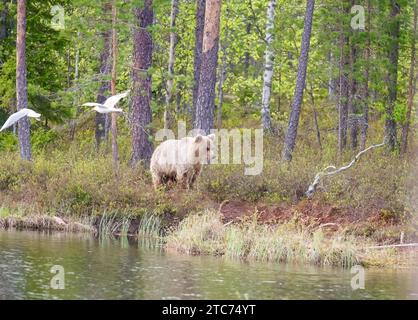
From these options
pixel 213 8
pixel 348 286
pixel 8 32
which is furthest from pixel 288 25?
pixel 348 286

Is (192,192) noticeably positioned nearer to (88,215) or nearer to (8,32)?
(88,215)

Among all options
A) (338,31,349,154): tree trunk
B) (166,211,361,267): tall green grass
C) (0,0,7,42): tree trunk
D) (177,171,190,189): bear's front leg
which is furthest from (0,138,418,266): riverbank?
(0,0,7,42): tree trunk

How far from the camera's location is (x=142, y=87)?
2541 centimetres

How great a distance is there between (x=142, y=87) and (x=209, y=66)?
7.67ft

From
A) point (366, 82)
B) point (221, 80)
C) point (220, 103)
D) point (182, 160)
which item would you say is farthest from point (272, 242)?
point (221, 80)

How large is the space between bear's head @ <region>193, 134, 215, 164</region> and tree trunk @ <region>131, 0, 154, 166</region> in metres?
3.01

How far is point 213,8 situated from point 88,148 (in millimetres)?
10327

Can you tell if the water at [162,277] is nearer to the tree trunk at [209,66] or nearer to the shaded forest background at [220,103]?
the shaded forest background at [220,103]

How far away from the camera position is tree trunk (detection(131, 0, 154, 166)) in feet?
81.5

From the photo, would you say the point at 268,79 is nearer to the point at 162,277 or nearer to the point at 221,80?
the point at 221,80

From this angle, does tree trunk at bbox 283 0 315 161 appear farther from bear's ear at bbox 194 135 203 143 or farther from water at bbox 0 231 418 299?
water at bbox 0 231 418 299

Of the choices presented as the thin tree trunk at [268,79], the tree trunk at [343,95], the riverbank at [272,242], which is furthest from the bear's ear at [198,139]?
the thin tree trunk at [268,79]

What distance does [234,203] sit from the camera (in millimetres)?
22109
